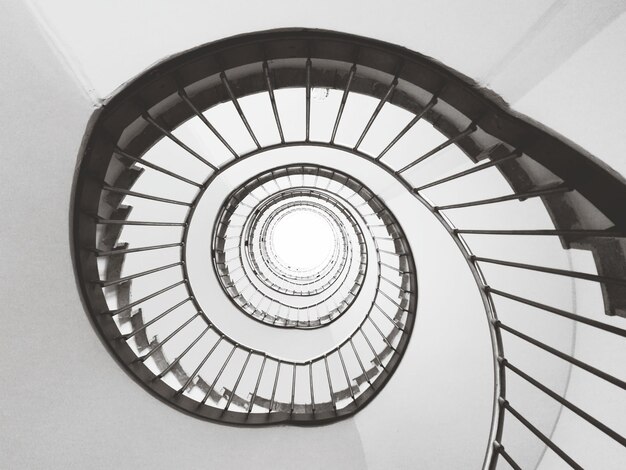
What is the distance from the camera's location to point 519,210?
8.77ft

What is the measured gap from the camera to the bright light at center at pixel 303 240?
478 inches

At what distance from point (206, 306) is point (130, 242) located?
3.03 m

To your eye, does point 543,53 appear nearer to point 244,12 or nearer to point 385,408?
point 244,12

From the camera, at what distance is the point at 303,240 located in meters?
13.5

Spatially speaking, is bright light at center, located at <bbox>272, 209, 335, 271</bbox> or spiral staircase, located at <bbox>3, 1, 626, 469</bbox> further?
bright light at center, located at <bbox>272, 209, 335, 271</bbox>

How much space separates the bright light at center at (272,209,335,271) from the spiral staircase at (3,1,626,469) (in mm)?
6169

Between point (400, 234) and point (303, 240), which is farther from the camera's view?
point (303, 240)

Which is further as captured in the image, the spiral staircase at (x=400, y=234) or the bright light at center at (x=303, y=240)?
the bright light at center at (x=303, y=240)

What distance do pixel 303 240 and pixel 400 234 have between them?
9.69 m

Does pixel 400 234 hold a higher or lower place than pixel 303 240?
lower

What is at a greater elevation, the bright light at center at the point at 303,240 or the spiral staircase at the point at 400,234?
the bright light at center at the point at 303,240

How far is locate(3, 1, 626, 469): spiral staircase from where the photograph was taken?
1638 millimetres

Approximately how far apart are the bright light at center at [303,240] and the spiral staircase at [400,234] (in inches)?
243

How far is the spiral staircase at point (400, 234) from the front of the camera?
164 centimetres
